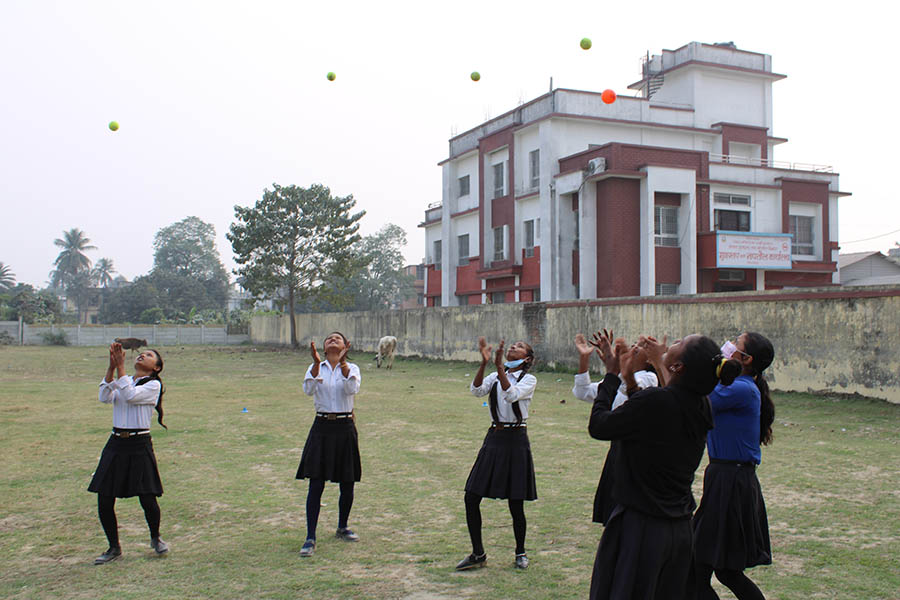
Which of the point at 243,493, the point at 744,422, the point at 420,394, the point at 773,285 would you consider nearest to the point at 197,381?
the point at 420,394

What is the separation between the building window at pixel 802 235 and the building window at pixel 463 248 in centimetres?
1546

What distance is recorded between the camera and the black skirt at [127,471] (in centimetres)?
589

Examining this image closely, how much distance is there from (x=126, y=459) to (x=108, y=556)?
0.76 m

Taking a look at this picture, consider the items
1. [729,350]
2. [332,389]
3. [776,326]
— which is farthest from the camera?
[776,326]

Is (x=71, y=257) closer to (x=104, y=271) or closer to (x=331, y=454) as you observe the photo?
(x=104, y=271)

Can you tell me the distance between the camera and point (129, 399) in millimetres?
5957

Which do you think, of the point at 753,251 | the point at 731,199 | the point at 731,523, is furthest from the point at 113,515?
the point at 731,199

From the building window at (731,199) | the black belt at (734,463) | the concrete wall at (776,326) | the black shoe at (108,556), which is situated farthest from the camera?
the building window at (731,199)

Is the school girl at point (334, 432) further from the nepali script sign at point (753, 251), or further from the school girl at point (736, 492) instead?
the nepali script sign at point (753, 251)

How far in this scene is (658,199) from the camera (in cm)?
2961

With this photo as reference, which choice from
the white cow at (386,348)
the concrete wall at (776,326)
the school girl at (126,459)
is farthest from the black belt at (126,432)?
the white cow at (386,348)

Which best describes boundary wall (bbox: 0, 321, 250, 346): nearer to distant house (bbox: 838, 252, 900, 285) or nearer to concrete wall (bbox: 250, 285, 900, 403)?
concrete wall (bbox: 250, 285, 900, 403)

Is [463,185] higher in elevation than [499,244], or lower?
higher

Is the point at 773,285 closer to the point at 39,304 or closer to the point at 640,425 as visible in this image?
the point at 640,425
